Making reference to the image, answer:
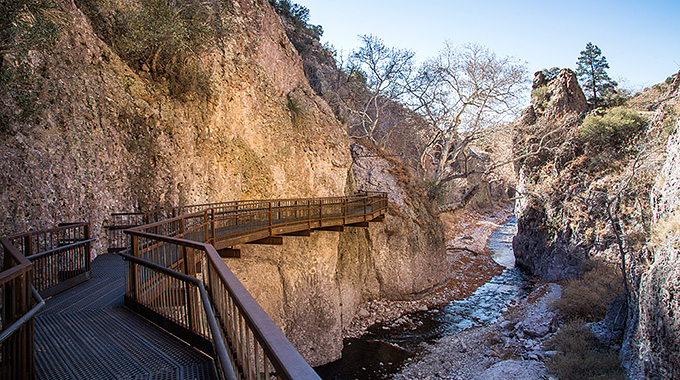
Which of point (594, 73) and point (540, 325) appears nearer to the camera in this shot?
point (540, 325)

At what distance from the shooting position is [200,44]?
1477 centimetres

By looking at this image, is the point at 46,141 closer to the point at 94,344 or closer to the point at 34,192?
the point at 34,192

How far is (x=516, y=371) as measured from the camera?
11.5m

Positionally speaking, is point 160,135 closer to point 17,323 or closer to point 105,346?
point 105,346

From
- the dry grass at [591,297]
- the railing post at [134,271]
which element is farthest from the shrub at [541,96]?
the railing post at [134,271]

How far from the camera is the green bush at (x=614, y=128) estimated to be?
72.7ft

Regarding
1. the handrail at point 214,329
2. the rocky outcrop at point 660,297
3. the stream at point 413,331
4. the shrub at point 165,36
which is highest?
the shrub at point 165,36

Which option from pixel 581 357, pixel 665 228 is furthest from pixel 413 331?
pixel 665 228

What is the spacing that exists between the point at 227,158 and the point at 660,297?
571 inches

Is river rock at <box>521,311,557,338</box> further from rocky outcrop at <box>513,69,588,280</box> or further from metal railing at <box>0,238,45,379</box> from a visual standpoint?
metal railing at <box>0,238,45,379</box>

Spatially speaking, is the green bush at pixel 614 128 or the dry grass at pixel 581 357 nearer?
the dry grass at pixel 581 357

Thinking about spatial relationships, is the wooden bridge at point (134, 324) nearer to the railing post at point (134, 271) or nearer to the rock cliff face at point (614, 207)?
the railing post at point (134, 271)

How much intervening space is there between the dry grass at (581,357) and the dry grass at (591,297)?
2186 mm

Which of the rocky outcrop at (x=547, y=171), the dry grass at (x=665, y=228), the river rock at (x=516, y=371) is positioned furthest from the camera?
the rocky outcrop at (x=547, y=171)
